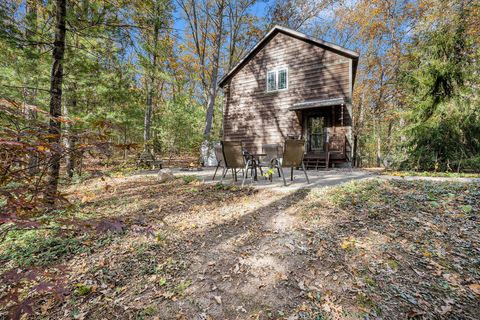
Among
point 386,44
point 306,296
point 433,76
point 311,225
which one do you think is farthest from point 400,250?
point 386,44

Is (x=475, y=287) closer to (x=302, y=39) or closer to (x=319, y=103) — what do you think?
(x=319, y=103)

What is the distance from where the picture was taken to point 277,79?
10430 mm

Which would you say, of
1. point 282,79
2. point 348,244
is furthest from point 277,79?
point 348,244

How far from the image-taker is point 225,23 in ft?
44.2

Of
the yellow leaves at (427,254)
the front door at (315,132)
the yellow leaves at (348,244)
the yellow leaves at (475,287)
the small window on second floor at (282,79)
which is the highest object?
the small window on second floor at (282,79)

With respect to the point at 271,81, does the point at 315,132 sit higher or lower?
lower

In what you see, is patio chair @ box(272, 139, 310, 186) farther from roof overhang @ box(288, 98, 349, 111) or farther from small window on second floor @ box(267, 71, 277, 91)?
small window on second floor @ box(267, 71, 277, 91)

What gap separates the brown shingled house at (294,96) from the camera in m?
8.77

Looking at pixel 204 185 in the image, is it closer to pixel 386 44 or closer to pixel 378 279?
pixel 378 279

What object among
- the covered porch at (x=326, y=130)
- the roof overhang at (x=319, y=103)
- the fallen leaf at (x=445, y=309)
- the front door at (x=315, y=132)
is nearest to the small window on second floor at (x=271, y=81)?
the covered porch at (x=326, y=130)

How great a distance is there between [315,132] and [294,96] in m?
2.01

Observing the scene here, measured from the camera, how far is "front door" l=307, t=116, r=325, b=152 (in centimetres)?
971

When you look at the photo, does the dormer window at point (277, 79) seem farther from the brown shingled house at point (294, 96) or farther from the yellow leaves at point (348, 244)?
the yellow leaves at point (348, 244)

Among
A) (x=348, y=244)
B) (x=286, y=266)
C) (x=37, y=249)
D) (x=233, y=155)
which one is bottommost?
(x=37, y=249)
